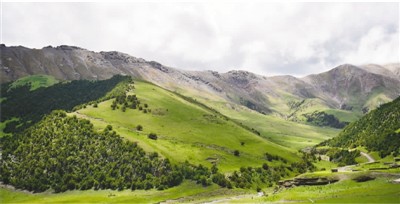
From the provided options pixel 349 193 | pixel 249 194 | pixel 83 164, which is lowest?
pixel 249 194

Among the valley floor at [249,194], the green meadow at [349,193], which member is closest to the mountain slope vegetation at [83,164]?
the valley floor at [249,194]

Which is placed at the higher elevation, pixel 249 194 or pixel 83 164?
pixel 83 164

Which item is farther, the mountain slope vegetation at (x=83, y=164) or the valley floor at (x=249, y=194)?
the mountain slope vegetation at (x=83, y=164)

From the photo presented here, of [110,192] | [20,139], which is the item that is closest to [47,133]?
[20,139]

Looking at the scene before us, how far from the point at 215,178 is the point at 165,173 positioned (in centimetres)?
1871

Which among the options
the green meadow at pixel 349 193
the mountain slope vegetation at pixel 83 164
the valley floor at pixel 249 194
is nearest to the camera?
the green meadow at pixel 349 193

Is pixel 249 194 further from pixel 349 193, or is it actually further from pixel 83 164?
pixel 83 164

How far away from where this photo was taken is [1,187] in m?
164

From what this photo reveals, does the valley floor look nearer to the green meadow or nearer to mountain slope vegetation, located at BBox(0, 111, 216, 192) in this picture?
the green meadow

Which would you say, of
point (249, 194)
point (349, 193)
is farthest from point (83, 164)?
point (349, 193)

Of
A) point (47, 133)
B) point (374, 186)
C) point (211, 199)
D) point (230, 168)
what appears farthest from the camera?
point (47, 133)

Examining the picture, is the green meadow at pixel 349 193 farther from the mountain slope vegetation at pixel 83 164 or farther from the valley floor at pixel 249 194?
the mountain slope vegetation at pixel 83 164

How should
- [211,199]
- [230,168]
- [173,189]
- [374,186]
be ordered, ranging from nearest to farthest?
1. [374,186]
2. [211,199]
3. [173,189]
4. [230,168]

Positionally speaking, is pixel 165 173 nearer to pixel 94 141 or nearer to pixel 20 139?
pixel 94 141
